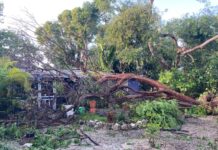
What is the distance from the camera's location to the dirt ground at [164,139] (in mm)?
7996

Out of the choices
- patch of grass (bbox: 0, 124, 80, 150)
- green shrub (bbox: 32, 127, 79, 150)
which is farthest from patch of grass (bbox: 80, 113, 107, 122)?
green shrub (bbox: 32, 127, 79, 150)

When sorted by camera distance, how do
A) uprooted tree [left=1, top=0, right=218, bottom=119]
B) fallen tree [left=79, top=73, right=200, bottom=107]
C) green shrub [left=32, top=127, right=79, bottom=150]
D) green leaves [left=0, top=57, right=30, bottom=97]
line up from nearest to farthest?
green shrub [left=32, top=127, right=79, bottom=150], green leaves [left=0, top=57, right=30, bottom=97], fallen tree [left=79, top=73, right=200, bottom=107], uprooted tree [left=1, top=0, right=218, bottom=119]

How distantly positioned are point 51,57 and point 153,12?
24.2ft

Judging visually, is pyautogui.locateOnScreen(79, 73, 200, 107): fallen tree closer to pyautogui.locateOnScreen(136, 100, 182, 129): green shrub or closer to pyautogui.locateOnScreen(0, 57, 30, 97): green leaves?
pyautogui.locateOnScreen(136, 100, 182, 129): green shrub

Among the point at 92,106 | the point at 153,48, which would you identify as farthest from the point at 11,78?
the point at 153,48

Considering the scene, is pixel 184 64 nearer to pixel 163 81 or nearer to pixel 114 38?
pixel 163 81

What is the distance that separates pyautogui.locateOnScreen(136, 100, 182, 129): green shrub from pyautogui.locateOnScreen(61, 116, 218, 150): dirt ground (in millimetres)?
407

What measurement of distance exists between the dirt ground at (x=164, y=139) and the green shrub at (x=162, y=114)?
16.0 inches

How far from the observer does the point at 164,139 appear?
886 cm

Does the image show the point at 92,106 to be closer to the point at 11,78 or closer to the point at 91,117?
the point at 91,117

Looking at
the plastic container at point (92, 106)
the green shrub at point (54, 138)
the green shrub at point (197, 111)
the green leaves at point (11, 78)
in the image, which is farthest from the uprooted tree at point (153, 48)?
the green shrub at point (54, 138)

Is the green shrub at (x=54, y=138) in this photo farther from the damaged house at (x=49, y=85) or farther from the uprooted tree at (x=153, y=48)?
the uprooted tree at (x=153, y=48)

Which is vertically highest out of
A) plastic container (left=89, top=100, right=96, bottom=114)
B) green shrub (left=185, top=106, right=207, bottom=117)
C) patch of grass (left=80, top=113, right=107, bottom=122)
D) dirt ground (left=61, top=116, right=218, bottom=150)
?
plastic container (left=89, top=100, right=96, bottom=114)

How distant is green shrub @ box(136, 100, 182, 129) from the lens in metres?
10.6
